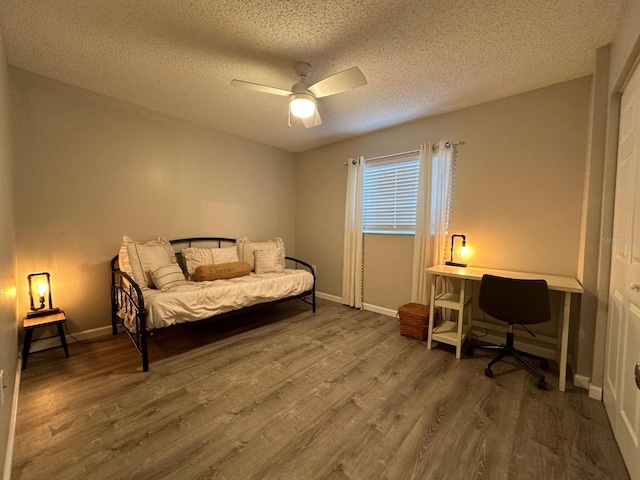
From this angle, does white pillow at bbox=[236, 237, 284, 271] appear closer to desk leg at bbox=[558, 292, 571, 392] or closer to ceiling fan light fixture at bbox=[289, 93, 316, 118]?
ceiling fan light fixture at bbox=[289, 93, 316, 118]

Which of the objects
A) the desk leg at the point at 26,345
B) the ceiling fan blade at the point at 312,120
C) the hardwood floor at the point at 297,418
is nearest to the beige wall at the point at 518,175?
the hardwood floor at the point at 297,418

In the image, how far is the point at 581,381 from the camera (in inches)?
78.9

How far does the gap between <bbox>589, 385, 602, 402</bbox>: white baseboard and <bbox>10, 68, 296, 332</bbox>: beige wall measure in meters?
4.08

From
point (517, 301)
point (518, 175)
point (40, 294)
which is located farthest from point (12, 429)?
point (518, 175)

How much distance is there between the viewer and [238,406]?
1777 mm

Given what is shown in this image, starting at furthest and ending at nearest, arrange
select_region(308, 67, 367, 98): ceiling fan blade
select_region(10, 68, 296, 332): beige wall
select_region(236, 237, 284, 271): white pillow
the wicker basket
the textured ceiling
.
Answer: select_region(236, 237, 284, 271): white pillow → the wicker basket → select_region(10, 68, 296, 332): beige wall → select_region(308, 67, 367, 98): ceiling fan blade → the textured ceiling

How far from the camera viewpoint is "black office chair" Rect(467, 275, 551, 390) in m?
1.99

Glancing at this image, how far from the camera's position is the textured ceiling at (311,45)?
5.31 feet

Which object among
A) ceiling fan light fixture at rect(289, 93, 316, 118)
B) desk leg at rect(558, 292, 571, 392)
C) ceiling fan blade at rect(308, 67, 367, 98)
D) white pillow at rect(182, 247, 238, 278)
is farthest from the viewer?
white pillow at rect(182, 247, 238, 278)

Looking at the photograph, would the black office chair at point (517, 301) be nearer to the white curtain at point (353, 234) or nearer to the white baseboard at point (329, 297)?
the white curtain at point (353, 234)

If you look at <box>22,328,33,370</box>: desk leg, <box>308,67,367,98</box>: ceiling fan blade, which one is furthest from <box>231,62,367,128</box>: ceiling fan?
<box>22,328,33,370</box>: desk leg

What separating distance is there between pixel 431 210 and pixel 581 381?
6.34 feet

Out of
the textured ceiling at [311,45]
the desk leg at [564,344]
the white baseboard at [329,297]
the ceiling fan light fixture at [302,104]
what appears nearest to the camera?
the textured ceiling at [311,45]

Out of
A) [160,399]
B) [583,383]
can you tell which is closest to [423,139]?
[583,383]
